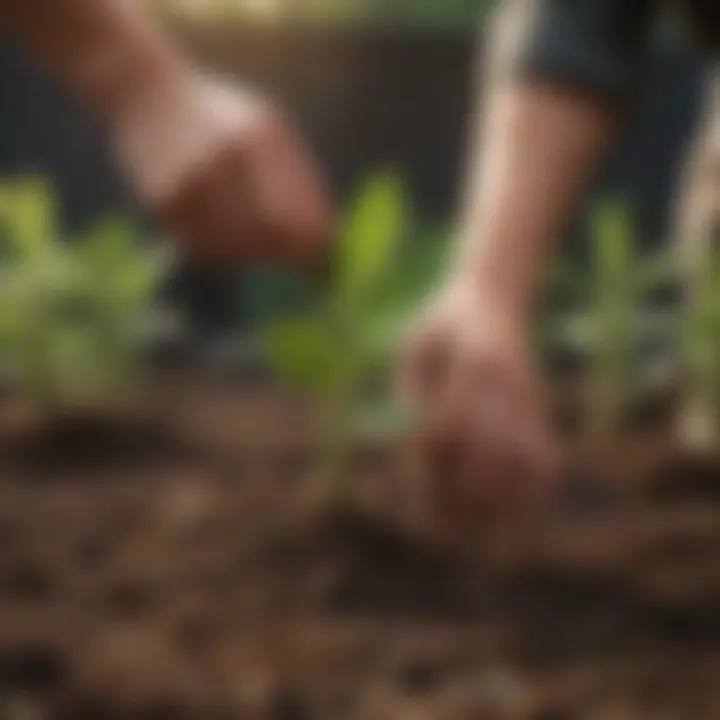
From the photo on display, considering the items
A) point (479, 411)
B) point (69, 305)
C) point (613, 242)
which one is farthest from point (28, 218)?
point (479, 411)

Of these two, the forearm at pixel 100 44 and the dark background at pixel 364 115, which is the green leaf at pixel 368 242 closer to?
the dark background at pixel 364 115

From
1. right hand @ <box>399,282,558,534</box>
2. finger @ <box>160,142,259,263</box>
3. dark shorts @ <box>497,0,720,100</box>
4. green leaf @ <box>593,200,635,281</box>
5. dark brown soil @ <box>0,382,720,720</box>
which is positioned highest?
dark shorts @ <box>497,0,720,100</box>

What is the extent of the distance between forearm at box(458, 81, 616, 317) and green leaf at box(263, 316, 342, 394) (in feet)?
0.55

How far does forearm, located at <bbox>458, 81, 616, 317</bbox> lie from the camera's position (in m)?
0.51

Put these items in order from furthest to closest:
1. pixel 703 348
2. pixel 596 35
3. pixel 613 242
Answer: pixel 613 242 < pixel 703 348 < pixel 596 35

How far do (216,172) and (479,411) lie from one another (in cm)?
13

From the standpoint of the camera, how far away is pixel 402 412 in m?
0.61

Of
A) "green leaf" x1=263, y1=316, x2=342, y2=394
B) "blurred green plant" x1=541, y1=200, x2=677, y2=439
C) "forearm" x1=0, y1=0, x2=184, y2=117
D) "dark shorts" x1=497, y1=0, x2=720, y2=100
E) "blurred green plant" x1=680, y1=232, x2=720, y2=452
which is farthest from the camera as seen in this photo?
"blurred green plant" x1=541, y1=200, x2=677, y2=439

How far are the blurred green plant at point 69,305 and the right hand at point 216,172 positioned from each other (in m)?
0.44

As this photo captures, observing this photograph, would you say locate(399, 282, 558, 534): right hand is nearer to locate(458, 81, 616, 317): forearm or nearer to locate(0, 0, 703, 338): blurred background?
locate(458, 81, 616, 317): forearm

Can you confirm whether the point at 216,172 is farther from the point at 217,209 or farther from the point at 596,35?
the point at 596,35

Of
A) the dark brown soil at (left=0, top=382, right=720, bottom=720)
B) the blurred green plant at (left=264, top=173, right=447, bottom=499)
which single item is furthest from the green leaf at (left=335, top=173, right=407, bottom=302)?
the dark brown soil at (left=0, top=382, right=720, bottom=720)

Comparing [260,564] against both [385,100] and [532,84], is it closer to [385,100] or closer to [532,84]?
[532,84]

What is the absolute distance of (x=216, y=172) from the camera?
42cm
